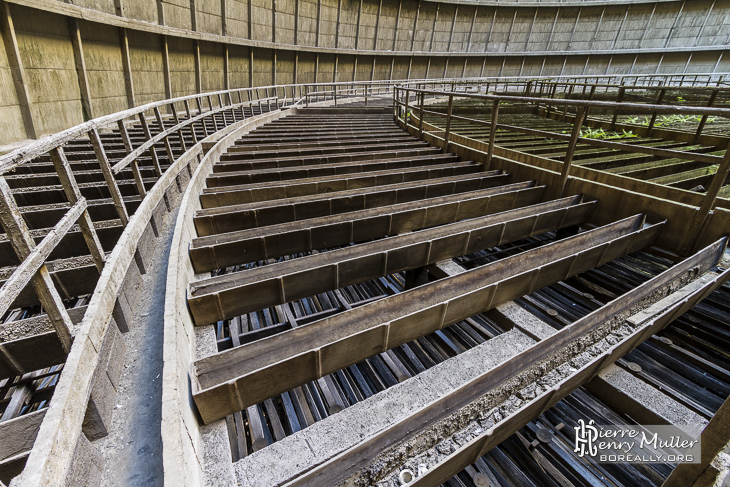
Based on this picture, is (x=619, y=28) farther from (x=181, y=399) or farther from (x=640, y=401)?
(x=181, y=399)

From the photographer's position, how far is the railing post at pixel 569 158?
357 centimetres

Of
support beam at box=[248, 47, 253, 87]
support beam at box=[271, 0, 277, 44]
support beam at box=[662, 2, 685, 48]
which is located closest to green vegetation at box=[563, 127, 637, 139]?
support beam at box=[248, 47, 253, 87]

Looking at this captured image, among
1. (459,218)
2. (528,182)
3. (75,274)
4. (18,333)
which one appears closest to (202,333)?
(18,333)

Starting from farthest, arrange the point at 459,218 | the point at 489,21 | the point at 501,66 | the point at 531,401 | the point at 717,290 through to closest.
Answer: the point at 501,66, the point at 489,21, the point at 459,218, the point at 717,290, the point at 531,401

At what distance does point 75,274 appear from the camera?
2.51 metres

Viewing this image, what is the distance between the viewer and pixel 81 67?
9109 millimetres

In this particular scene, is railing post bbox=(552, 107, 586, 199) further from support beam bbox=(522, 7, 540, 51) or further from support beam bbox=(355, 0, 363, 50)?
support beam bbox=(522, 7, 540, 51)

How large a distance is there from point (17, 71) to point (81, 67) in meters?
1.99

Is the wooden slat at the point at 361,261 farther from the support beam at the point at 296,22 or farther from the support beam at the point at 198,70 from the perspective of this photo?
the support beam at the point at 296,22

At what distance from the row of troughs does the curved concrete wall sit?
5701 mm

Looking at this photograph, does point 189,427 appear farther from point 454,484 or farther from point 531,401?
point 531,401

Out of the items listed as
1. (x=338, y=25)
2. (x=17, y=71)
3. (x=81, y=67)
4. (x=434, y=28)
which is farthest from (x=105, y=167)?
(x=434, y=28)

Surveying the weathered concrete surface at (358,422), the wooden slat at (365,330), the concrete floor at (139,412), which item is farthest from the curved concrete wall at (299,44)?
the weathered concrete surface at (358,422)

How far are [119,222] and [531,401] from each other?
373 centimetres
